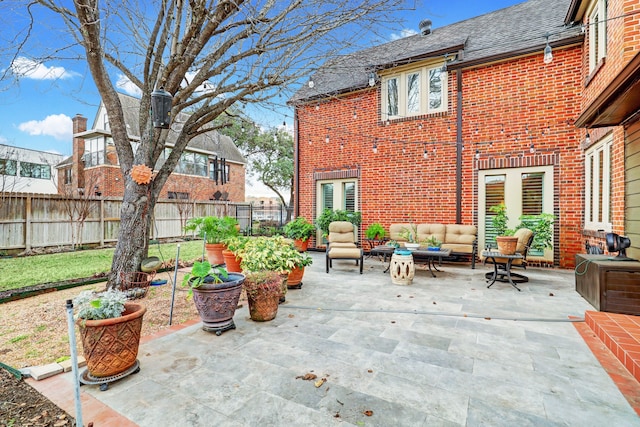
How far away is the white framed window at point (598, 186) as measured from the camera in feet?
15.9

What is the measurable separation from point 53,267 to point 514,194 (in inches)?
408

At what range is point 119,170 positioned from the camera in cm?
1463

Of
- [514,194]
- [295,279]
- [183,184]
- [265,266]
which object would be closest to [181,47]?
[265,266]

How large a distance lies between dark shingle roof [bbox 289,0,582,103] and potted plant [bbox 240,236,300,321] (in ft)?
10.9

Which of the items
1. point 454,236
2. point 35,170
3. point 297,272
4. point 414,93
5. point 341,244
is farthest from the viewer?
point 35,170

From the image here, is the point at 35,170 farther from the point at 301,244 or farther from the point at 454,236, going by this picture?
the point at 454,236

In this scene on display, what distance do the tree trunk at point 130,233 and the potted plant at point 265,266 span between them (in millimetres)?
1700

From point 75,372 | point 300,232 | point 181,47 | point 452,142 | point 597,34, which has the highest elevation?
point 597,34

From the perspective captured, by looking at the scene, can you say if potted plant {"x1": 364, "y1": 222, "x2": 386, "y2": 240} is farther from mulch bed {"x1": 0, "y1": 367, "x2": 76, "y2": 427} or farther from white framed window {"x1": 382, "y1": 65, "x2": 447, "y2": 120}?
mulch bed {"x1": 0, "y1": 367, "x2": 76, "y2": 427}

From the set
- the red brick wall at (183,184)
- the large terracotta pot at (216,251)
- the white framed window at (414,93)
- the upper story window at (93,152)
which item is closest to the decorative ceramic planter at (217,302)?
the large terracotta pot at (216,251)

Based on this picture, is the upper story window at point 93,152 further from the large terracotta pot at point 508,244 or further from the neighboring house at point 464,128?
the large terracotta pot at point 508,244

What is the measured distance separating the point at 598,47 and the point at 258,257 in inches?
263

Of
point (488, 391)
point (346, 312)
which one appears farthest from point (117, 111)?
point (488, 391)

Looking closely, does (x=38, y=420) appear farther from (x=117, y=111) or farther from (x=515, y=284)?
(x=515, y=284)
